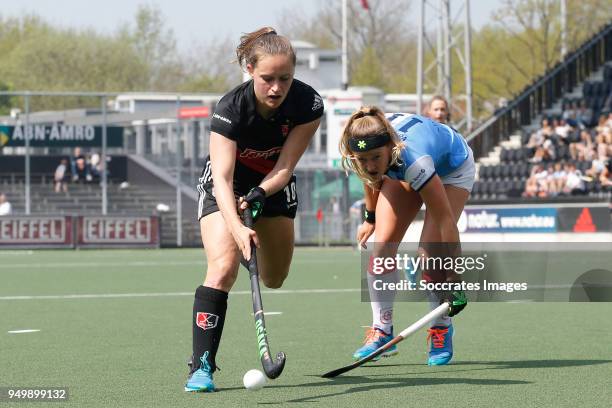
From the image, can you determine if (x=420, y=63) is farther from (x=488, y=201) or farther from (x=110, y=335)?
(x=110, y=335)

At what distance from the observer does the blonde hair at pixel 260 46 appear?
6492mm

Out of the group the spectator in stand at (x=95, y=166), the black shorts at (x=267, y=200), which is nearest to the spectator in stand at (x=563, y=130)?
the spectator in stand at (x=95, y=166)

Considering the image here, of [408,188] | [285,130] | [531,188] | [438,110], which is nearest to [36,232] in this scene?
[531,188]

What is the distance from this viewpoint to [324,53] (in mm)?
45812

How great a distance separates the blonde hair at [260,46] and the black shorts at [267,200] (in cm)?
70

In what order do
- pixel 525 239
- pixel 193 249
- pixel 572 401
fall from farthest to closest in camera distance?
1. pixel 193 249
2. pixel 525 239
3. pixel 572 401

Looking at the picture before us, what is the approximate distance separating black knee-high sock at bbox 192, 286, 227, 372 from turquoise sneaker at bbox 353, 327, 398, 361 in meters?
1.39

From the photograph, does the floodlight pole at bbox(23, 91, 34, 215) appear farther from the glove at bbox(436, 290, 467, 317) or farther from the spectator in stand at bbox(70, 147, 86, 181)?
the glove at bbox(436, 290, 467, 317)

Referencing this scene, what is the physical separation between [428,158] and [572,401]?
1.62 metres

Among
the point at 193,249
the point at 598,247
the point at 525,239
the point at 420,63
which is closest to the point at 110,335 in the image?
the point at 598,247

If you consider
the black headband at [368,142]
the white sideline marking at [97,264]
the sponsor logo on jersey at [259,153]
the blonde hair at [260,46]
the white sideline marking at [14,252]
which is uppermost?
the blonde hair at [260,46]

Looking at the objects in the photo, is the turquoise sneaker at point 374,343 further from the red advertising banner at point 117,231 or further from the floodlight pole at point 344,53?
the floodlight pole at point 344,53

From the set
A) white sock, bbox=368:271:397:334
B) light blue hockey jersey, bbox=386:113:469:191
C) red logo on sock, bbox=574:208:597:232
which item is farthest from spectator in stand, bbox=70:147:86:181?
light blue hockey jersey, bbox=386:113:469:191

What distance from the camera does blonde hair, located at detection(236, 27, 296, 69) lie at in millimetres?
6492
